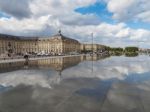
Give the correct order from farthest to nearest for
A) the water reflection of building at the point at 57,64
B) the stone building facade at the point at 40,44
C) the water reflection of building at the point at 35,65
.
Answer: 1. the stone building facade at the point at 40,44
2. the water reflection of building at the point at 57,64
3. the water reflection of building at the point at 35,65

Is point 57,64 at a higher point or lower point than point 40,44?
lower

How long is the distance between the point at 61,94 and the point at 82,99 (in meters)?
1.66

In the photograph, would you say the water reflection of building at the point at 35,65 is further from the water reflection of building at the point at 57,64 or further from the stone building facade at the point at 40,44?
the stone building facade at the point at 40,44

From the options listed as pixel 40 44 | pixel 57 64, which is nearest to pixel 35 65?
pixel 57 64

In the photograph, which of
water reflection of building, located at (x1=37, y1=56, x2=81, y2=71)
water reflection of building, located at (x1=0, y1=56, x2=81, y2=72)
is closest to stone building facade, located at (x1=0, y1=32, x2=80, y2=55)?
water reflection of building, located at (x1=37, y1=56, x2=81, y2=71)

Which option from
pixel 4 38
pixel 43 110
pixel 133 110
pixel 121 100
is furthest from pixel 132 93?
pixel 4 38

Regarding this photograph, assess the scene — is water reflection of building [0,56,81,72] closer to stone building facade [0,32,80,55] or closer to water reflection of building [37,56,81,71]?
water reflection of building [37,56,81,71]

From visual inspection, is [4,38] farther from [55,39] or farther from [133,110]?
[133,110]

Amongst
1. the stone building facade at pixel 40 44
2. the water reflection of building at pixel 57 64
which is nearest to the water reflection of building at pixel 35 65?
the water reflection of building at pixel 57 64

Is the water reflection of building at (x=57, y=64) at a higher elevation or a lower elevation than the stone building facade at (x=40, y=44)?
lower

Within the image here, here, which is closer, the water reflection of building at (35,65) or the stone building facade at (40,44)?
the water reflection of building at (35,65)

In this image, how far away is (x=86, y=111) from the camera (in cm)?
869

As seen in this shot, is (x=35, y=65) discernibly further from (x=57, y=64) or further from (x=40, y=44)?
(x=40, y=44)

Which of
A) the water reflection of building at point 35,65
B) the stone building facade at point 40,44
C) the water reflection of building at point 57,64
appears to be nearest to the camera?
the water reflection of building at point 35,65
